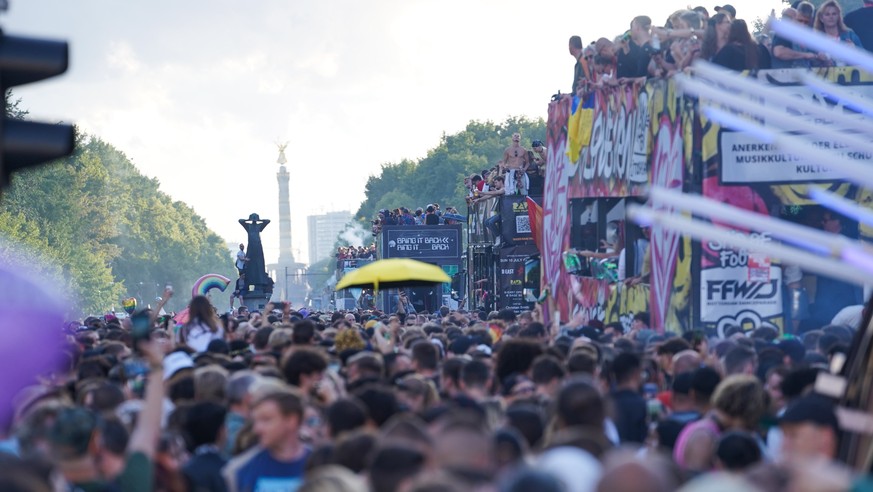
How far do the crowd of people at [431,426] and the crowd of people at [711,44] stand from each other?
709 centimetres

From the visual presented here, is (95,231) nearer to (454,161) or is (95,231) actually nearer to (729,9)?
(454,161)

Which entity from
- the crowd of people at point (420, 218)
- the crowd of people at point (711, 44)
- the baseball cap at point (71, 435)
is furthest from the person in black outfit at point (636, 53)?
the crowd of people at point (420, 218)

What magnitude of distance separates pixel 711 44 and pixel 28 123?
13.4 metres

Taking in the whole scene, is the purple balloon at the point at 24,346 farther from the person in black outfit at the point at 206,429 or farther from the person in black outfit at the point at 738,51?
the person in black outfit at the point at 738,51

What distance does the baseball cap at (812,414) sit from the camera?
23.1 feet

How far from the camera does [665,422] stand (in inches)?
352

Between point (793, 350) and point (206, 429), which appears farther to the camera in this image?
point (793, 350)

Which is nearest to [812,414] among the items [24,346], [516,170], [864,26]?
[24,346]

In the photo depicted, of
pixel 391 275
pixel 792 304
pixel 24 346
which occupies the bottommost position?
pixel 24 346

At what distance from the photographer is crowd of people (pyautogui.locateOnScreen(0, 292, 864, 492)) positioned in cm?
547

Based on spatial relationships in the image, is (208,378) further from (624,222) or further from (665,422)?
(624,222)

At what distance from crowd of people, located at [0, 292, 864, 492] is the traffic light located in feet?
3.13

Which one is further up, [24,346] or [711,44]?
[711,44]

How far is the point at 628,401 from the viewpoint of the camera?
31.6ft
